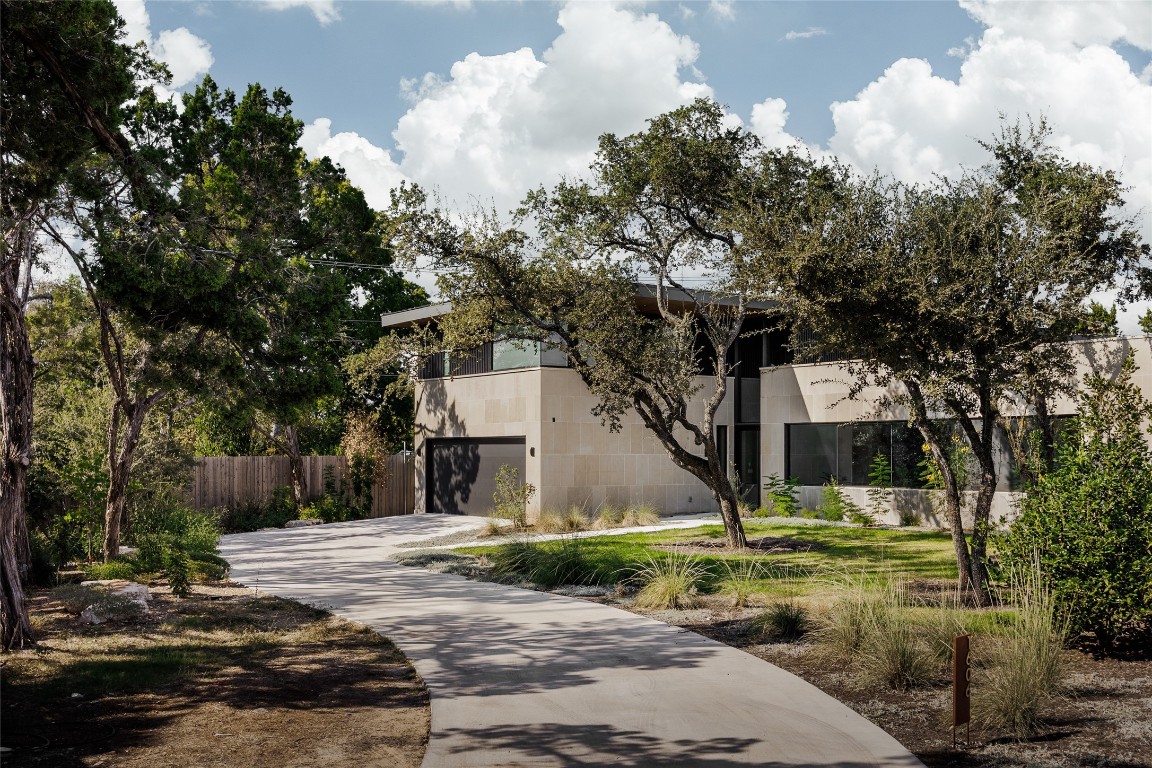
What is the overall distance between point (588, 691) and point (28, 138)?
24.6 ft

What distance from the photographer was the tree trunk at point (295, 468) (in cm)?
2602

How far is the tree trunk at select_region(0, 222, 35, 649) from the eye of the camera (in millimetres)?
9273

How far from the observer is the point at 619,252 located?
701 inches

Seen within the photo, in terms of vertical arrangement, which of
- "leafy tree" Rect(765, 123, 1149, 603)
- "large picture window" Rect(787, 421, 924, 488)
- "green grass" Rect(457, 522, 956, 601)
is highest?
"leafy tree" Rect(765, 123, 1149, 603)

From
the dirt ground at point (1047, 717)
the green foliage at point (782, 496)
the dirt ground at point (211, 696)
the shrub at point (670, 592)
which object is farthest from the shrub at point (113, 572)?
the green foliage at point (782, 496)

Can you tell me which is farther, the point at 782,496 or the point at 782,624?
the point at 782,496

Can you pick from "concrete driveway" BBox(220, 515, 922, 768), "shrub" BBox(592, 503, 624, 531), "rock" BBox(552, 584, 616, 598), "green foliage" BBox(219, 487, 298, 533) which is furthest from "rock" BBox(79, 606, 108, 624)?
"green foliage" BBox(219, 487, 298, 533)

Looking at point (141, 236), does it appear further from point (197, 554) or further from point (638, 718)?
point (638, 718)

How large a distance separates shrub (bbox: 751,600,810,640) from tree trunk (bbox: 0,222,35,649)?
700 cm

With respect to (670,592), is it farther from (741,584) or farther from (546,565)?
(546,565)

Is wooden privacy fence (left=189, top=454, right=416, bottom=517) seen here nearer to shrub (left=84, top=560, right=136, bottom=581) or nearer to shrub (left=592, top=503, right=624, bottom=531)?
shrub (left=592, top=503, right=624, bottom=531)

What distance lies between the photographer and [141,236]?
1044cm

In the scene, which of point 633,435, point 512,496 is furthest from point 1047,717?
point 633,435

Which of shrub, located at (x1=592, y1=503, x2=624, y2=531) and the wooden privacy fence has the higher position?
the wooden privacy fence
